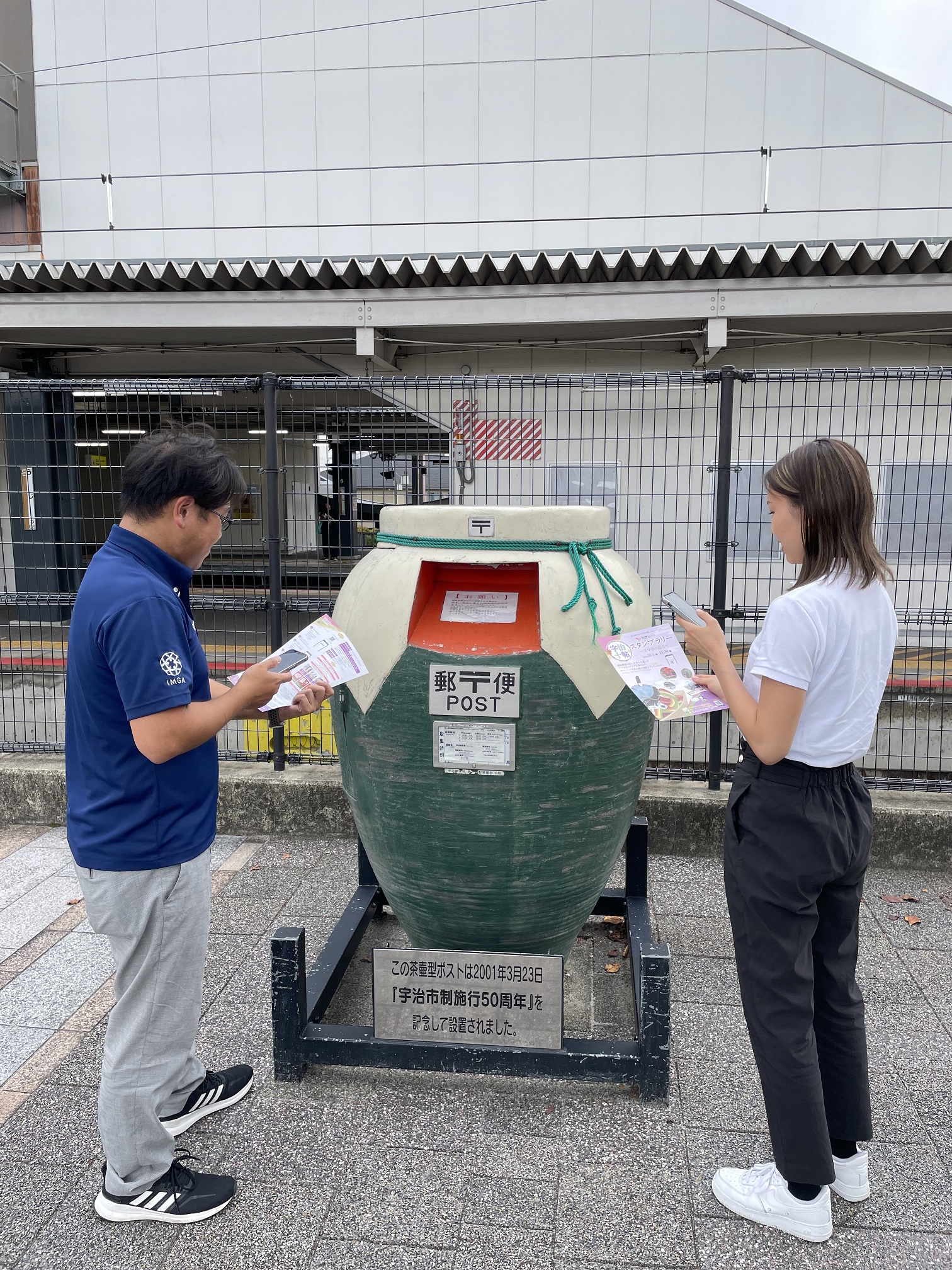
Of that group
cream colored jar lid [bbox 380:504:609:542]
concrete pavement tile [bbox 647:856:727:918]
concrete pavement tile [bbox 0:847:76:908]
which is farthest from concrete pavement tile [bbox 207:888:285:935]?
cream colored jar lid [bbox 380:504:609:542]

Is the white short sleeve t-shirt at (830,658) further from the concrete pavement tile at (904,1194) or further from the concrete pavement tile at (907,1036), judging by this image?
the concrete pavement tile at (907,1036)

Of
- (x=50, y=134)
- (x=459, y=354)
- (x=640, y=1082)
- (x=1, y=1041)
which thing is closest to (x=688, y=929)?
(x=640, y=1082)

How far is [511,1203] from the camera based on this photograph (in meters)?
1.93

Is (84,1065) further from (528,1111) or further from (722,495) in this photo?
(722,495)

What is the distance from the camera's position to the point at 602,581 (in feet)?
7.52

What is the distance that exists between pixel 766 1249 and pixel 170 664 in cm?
178

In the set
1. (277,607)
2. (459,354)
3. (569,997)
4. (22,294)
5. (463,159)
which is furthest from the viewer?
(463,159)

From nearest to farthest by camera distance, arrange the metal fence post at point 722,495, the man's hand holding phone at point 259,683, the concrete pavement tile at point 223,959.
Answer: the man's hand holding phone at point 259,683 → the concrete pavement tile at point 223,959 → the metal fence post at point 722,495

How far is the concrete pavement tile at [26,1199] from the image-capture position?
6.00ft

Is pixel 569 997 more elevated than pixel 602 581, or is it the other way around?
pixel 602 581

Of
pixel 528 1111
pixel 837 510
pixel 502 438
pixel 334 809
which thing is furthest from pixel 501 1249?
pixel 502 438

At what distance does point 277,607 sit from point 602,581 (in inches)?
90.0

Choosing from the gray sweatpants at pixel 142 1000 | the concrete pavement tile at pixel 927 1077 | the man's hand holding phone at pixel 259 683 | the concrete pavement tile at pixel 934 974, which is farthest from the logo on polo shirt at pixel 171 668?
the concrete pavement tile at pixel 934 974

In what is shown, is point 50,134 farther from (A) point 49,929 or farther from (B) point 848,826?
(B) point 848,826
